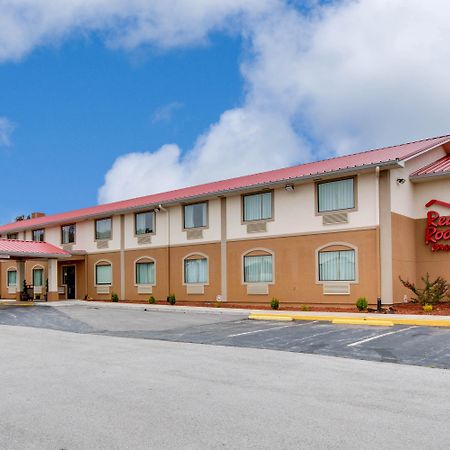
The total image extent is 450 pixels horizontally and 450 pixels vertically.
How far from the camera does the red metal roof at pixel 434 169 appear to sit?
69.8 feet

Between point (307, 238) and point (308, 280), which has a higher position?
point (307, 238)

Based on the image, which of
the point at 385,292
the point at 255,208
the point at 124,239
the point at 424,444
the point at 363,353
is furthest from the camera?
the point at 124,239

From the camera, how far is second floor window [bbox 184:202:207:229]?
26.8 metres

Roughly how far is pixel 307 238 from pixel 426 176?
19.0 feet

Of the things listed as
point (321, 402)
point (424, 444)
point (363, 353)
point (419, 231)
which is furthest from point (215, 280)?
point (424, 444)

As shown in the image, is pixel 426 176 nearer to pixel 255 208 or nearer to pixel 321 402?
pixel 255 208

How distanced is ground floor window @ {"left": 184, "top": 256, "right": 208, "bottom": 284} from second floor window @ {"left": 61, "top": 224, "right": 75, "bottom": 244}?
1146 centimetres

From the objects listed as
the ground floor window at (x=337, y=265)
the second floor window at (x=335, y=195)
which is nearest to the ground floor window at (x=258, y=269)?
the ground floor window at (x=337, y=265)

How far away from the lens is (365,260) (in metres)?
20.5

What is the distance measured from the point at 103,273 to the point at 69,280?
4420 mm

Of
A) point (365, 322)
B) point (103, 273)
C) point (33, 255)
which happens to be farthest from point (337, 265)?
point (33, 255)

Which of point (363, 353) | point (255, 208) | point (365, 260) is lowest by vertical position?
point (363, 353)

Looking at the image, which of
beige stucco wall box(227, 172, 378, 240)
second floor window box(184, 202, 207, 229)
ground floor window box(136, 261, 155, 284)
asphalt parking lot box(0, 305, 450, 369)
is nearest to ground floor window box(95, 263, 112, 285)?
ground floor window box(136, 261, 155, 284)

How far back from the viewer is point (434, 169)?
2202 cm
